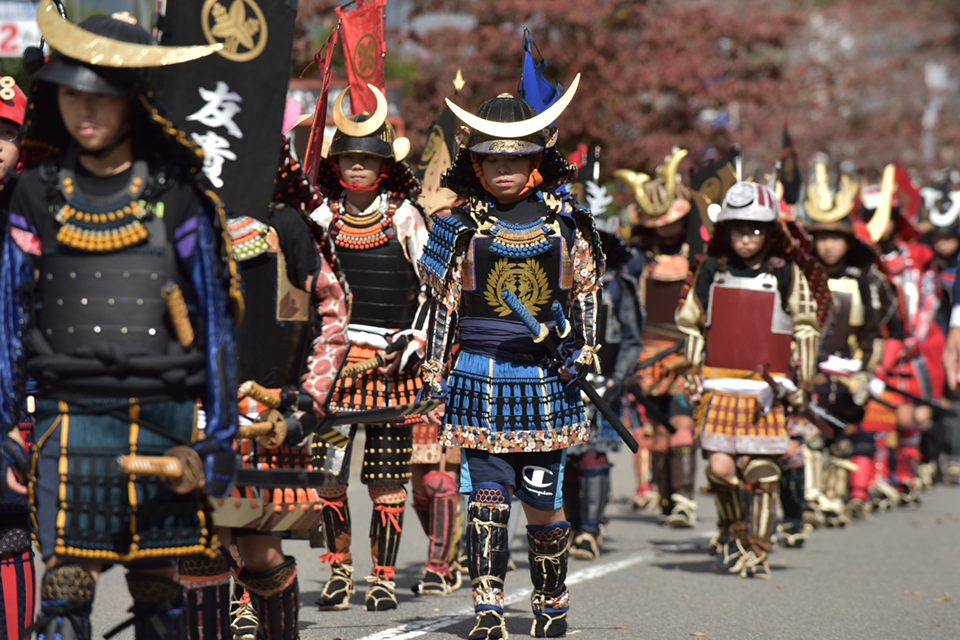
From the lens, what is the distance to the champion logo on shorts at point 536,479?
6.61 m

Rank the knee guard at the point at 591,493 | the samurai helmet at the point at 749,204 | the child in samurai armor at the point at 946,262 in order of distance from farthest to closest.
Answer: the child in samurai armor at the point at 946,262, the knee guard at the point at 591,493, the samurai helmet at the point at 749,204

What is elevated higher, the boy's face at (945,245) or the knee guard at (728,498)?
the boy's face at (945,245)

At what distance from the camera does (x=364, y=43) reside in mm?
7598

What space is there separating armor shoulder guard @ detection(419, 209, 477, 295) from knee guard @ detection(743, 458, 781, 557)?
3022 millimetres

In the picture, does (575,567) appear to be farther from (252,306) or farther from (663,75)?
(663,75)

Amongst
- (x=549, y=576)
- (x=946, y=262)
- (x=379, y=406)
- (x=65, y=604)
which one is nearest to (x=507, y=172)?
(x=379, y=406)

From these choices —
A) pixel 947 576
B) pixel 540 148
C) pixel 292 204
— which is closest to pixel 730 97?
pixel 947 576

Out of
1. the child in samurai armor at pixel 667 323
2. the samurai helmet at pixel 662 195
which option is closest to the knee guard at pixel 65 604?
the child in samurai armor at pixel 667 323

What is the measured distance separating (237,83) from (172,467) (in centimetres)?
152

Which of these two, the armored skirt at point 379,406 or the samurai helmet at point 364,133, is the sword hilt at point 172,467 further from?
the samurai helmet at point 364,133

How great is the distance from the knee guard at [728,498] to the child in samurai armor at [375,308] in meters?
2.23

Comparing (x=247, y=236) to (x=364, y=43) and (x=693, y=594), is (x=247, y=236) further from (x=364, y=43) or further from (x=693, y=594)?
(x=693, y=594)

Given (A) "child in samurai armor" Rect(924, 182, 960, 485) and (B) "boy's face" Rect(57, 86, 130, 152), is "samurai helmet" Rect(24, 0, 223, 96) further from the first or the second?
(A) "child in samurai armor" Rect(924, 182, 960, 485)

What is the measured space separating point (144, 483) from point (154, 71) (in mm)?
1261
